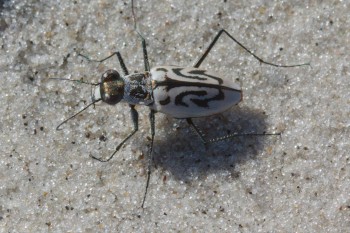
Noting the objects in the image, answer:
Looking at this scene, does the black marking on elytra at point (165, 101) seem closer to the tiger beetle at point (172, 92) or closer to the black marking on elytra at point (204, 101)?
the tiger beetle at point (172, 92)

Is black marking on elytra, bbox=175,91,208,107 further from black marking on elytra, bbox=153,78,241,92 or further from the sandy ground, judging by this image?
the sandy ground

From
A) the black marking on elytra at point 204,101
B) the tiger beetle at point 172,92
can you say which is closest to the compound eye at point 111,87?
the tiger beetle at point 172,92

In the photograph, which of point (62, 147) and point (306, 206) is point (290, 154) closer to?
point (306, 206)

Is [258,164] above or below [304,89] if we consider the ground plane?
below

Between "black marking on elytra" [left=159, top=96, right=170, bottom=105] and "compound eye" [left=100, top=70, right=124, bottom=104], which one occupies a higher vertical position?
"compound eye" [left=100, top=70, right=124, bottom=104]

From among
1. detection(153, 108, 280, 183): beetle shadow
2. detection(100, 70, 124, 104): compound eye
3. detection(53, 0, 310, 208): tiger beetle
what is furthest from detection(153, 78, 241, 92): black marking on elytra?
detection(153, 108, 280, 183): beetle shadow

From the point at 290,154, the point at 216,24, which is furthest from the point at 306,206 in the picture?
the point at 216,24
